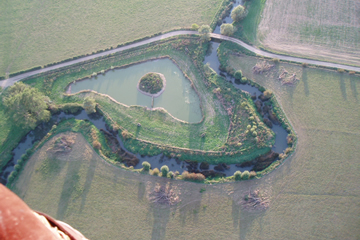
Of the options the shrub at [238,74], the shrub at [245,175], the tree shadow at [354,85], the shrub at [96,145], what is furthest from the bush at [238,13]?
the shrub at [96,145]

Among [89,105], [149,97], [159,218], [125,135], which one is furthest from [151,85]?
[159,218]

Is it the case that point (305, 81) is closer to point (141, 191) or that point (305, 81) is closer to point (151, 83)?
point (151, 83)

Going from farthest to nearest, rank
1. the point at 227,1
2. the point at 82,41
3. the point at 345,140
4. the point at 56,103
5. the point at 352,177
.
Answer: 1. the point at 227,1
2. the point at 82,41
3. the point at 56,103
4. the point at 345,140
5. the point at 352,177

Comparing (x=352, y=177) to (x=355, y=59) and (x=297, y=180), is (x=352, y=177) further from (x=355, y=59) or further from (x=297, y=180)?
(x=355, y=59)

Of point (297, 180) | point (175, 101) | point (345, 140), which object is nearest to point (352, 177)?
point (345, 140)

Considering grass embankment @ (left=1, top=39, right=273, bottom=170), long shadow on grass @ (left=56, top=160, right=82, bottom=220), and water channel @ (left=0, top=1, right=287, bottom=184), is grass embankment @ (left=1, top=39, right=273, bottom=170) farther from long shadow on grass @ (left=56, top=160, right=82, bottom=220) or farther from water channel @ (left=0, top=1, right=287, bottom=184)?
long shadow on grass @ (left=56, top=160, right=82, bottom=220)
